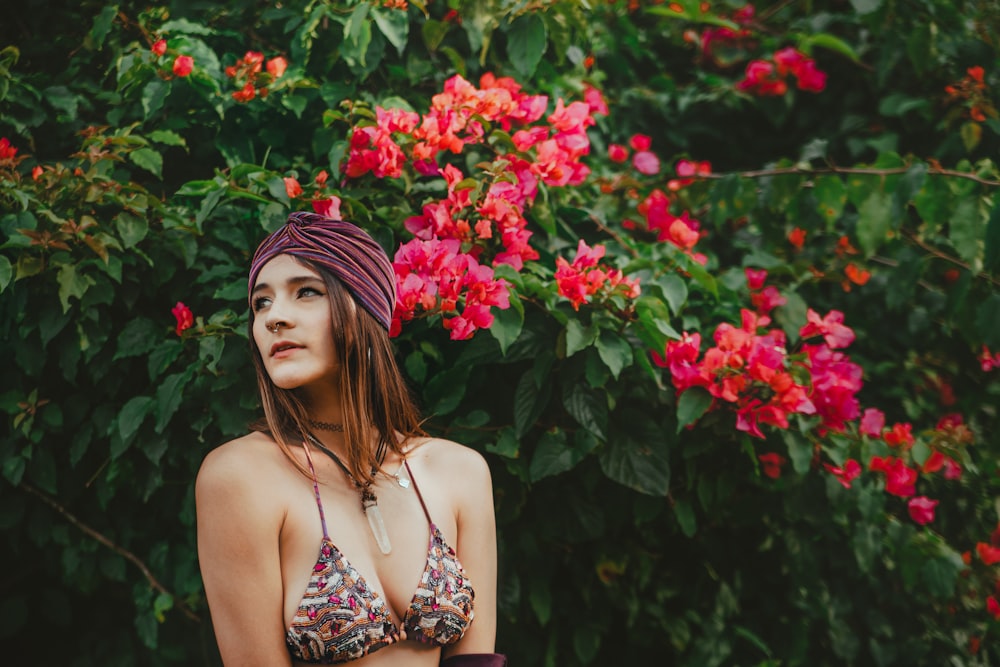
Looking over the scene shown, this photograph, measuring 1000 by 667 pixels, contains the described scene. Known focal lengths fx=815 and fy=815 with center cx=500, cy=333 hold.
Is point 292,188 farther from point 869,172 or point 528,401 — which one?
point 869,172

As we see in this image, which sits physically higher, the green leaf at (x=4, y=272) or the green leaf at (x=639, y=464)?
the green leaf at (x=4, y=272)

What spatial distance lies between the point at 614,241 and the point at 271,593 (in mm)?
1523

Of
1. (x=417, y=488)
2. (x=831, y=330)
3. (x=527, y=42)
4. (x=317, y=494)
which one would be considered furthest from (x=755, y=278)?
(x=317, y=494)

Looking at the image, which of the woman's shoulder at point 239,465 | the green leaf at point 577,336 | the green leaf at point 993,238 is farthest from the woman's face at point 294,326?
the green leaf at point 993,238

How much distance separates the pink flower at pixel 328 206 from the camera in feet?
5.99

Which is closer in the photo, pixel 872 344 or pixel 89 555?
pixel 89 555

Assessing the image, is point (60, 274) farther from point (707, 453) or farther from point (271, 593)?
point (707, 453)

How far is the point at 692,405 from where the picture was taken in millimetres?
1947

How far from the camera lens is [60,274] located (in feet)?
6.08

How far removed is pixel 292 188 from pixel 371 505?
2.54 ft

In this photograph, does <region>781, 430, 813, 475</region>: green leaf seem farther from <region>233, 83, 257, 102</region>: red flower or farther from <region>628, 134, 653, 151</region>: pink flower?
<region>233, 83, 257, 102</region>: red flower

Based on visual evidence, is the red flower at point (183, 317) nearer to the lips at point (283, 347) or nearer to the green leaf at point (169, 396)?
the green leaf at point (169, 396)

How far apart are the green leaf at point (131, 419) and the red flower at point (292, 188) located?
1.96ft

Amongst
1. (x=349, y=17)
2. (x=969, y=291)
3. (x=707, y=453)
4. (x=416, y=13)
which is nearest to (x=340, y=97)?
(x=349, y=17)
